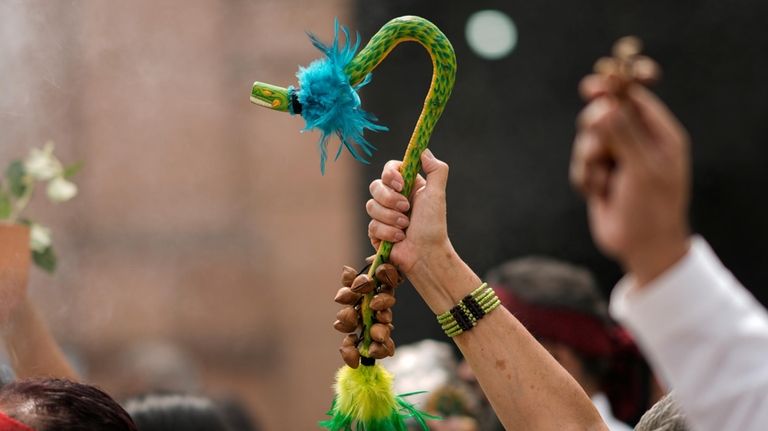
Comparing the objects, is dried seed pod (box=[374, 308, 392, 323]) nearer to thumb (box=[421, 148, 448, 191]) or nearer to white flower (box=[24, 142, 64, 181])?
thumb (box=[421, 148, 448, 191])

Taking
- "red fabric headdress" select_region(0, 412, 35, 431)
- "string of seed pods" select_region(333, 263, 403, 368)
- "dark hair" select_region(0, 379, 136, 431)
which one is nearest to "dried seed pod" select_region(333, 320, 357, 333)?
"string of seed pods" select_region(333, 263, 403, 368)

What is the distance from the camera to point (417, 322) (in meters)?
5.64

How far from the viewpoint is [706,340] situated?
1.34 metres

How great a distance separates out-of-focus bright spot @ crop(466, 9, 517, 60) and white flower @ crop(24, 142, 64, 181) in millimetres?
2856

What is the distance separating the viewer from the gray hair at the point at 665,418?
1.80 meters

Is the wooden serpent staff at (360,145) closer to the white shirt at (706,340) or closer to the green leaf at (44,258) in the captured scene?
the white shirt at (706,340)

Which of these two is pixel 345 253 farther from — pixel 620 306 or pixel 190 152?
pixel 620 306

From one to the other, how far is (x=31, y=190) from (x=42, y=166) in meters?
0.07

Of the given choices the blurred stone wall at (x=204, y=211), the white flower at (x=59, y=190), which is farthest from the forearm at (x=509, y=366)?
the blurred stone wall at (x=204, y=211)

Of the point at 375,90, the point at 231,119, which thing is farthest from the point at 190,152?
the point at 375,90

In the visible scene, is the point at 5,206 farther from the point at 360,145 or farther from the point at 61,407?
the point at 360,145

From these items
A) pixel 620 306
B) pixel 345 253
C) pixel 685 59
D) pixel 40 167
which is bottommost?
pixel 620 306

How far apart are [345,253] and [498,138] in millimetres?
1696

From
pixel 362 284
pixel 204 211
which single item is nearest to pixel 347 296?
pixel 362 284
